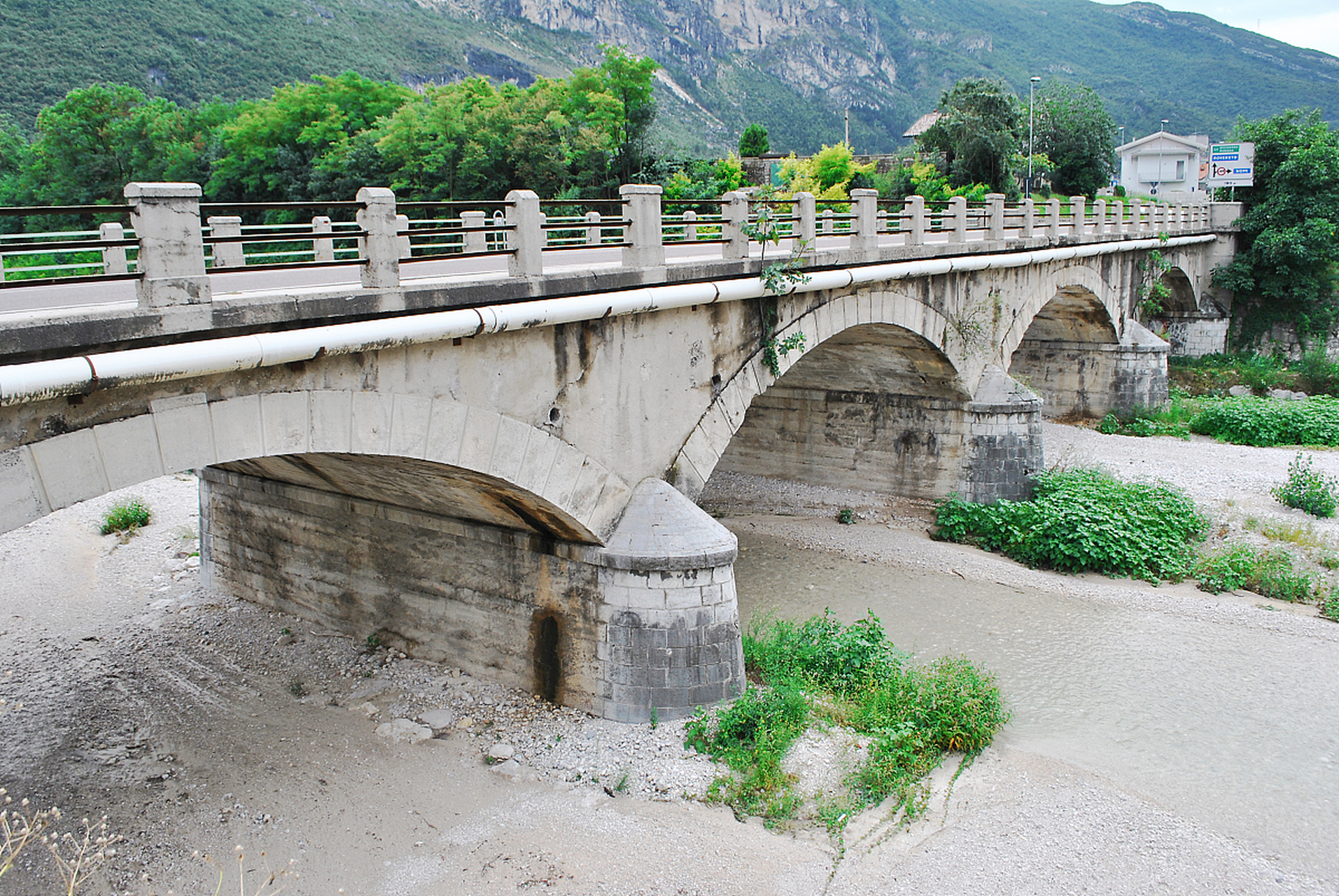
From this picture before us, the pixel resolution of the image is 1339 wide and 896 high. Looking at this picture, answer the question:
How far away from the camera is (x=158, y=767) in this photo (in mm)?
9273

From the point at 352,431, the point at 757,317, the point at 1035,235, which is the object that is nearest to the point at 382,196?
the point at 352,431

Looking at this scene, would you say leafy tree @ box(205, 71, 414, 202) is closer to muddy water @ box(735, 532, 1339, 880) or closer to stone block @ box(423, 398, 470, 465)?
muddy water @ box(735, 532, 1339, 880)

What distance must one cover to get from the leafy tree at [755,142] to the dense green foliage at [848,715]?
128ft

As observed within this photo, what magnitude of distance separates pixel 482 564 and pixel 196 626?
4.52m

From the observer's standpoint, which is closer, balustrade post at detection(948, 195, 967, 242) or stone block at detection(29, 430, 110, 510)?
stone block at detection(29, 430, 110, 510)

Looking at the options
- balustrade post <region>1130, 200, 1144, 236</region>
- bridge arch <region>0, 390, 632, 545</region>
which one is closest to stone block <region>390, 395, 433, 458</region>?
bridge arch <region>0, 390, 632, 545</region>

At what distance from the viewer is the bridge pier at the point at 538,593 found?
9.58 metres

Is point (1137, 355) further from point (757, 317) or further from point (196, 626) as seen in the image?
point (196, 626)

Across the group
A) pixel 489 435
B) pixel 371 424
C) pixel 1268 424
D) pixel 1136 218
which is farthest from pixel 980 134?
pixel 371 424

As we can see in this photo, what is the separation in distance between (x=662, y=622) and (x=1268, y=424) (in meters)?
20.1

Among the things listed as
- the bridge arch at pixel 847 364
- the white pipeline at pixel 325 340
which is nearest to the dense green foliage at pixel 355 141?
the bridge arch at pixel 847 364

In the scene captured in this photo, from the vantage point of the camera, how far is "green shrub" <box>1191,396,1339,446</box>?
76.7 feet

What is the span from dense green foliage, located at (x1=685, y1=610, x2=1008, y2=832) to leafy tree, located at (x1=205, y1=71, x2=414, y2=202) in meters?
35.8

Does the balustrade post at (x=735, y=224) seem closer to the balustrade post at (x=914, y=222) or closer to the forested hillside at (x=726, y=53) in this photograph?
the balustrade post at (x=914, y=222)
